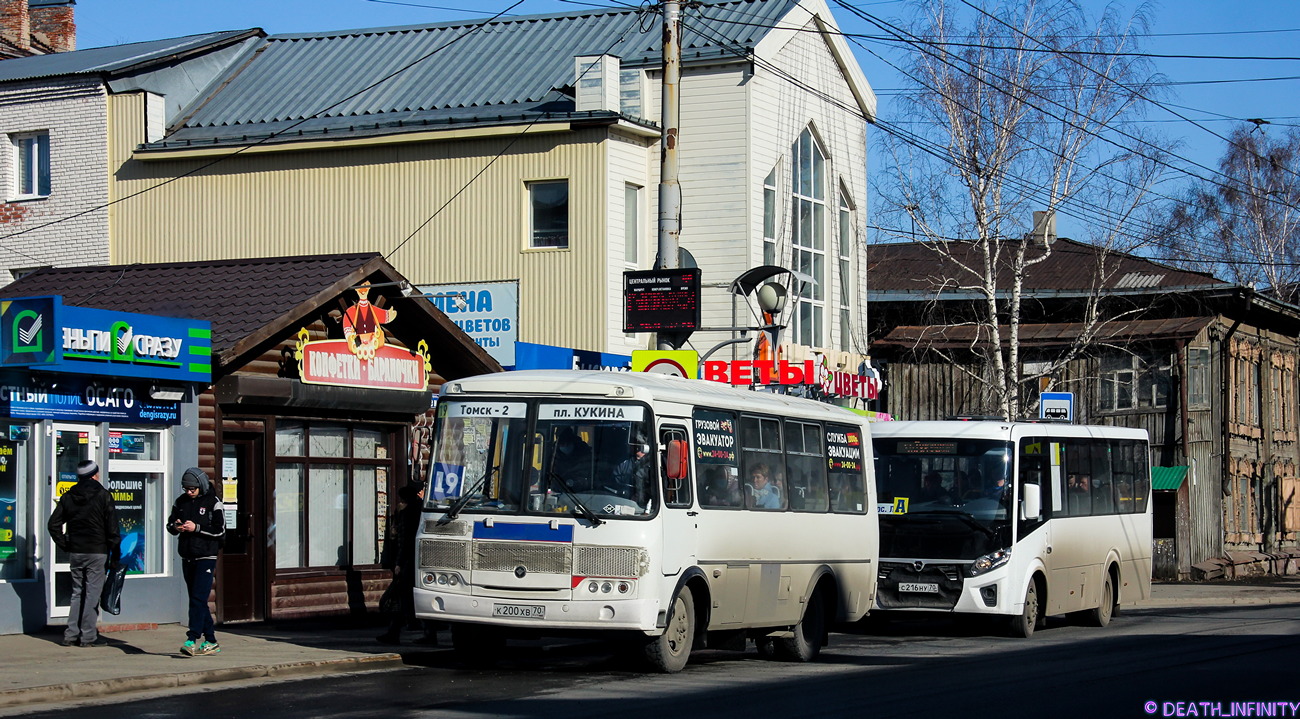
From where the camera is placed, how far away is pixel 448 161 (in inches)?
1199

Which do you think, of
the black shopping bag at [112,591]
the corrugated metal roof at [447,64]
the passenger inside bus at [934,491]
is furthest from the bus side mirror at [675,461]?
the corrugated metal roof at [447,64]

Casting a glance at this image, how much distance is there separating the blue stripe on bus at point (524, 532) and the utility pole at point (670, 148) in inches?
233

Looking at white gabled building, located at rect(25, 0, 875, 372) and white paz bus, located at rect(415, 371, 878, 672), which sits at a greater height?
white gabled building, located at rect(25, 0, 875, 372)

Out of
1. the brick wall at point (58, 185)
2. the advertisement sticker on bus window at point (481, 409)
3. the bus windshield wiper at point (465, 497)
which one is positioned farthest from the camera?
the brick wall at point (58, 185)

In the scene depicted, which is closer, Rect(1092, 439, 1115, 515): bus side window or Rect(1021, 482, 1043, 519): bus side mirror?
Rect(1021, 482, 1043, 519): bus side mirror

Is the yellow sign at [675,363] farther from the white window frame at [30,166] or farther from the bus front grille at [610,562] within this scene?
the white window frame at [30,166]

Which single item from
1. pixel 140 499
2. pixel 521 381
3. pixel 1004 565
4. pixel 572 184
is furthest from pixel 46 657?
pixel 572 184

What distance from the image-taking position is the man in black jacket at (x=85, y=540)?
1502 centimetres

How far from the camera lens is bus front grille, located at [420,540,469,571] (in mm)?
13805

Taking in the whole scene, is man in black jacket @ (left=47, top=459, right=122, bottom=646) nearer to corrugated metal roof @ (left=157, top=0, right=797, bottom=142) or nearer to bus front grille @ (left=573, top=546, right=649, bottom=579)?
bus front grille @ (left=573, top=546, right=649, bottom=579)

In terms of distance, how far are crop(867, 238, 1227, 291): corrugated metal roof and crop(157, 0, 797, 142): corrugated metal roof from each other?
34.5 ft

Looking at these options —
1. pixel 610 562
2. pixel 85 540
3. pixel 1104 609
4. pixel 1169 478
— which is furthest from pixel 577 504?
pixel 1169 478

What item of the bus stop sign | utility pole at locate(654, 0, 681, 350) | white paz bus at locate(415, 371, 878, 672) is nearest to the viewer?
white paz bus at locate(415, 371, 878, 672)

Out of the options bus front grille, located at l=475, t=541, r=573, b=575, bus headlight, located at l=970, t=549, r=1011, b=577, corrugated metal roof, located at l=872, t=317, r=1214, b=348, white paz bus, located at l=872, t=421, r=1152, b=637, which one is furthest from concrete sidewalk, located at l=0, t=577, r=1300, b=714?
corrugated metal roof, located at l=872, t=317, r=1214, b=348
